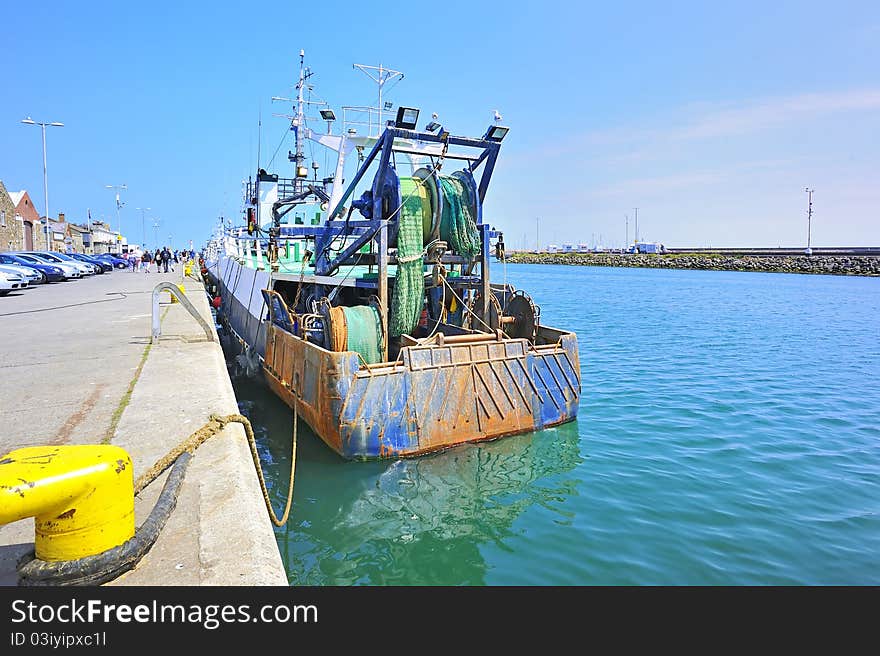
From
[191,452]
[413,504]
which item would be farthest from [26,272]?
[191,452]

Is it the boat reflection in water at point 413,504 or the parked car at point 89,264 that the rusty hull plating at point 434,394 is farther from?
the parked car at point 89,264

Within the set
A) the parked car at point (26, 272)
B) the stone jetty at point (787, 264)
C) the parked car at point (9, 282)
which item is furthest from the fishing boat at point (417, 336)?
the stone jetty at point (787, 264)

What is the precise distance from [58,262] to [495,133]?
32.1 metres

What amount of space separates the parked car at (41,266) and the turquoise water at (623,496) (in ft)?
74.0

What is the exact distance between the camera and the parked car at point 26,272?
902 inches

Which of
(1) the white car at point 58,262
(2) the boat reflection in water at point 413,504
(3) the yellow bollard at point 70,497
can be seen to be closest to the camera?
(3) the yellow bollard at point 70,497

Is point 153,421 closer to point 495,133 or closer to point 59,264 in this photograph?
point 495,133

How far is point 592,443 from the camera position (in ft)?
29.3

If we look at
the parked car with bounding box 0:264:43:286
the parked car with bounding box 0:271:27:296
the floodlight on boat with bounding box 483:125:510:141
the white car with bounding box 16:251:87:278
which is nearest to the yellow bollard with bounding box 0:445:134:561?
the floodlight on boat with bounding box 483:125:510:141

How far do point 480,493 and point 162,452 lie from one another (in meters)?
3.68

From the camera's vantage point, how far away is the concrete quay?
10.2ft

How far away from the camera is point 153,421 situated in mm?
5457
